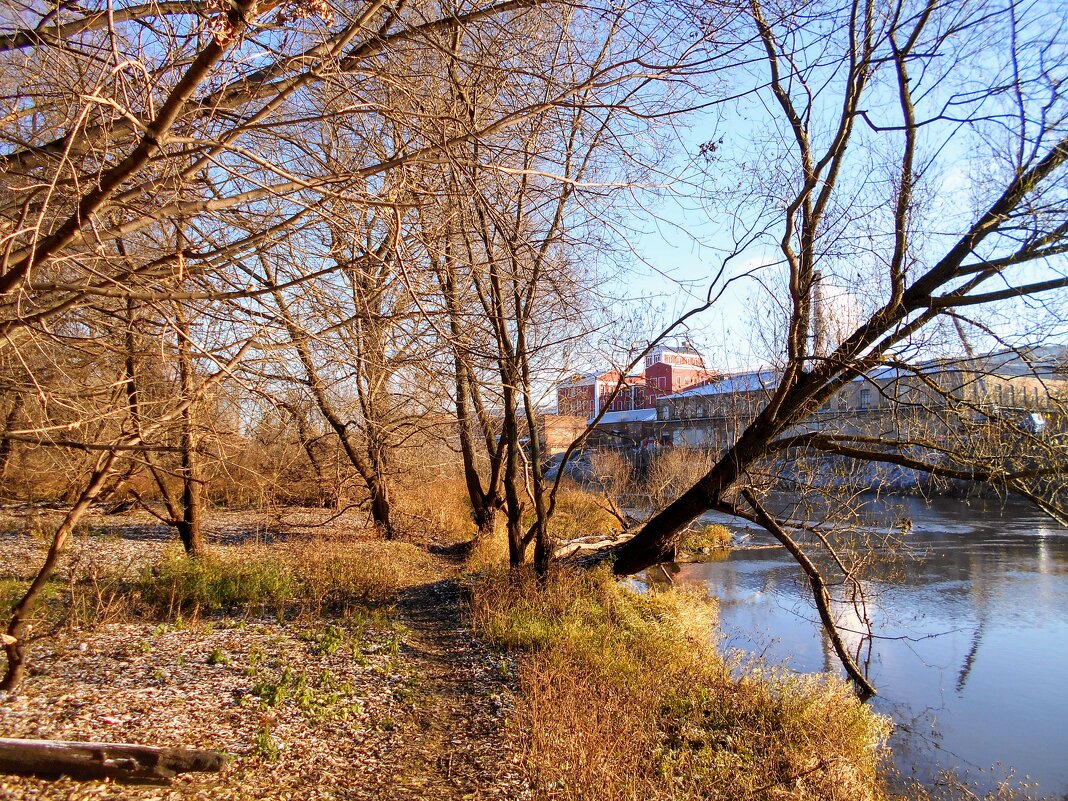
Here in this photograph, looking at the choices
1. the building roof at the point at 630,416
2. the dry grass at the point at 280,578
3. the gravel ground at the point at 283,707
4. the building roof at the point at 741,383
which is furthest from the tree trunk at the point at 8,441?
the building roof at the point at 630,416

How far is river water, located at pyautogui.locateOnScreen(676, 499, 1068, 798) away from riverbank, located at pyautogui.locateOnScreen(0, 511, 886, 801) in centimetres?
131

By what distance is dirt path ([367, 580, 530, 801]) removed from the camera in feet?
13.9

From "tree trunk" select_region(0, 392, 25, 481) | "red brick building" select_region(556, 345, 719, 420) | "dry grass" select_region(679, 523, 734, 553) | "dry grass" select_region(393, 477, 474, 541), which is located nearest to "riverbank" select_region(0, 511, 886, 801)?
"tree trunk" select_region(0, 392, 25, 481)

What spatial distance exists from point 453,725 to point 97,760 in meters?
2.48

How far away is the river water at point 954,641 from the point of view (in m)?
7.32

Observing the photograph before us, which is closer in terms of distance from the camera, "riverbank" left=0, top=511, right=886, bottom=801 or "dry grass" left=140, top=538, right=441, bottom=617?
"riverbank" left=0, top=511, right=886, bottom=801

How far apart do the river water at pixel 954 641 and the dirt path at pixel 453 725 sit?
4013 mm

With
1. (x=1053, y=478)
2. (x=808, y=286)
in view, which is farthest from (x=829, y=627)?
Result: (x=808, y=286)

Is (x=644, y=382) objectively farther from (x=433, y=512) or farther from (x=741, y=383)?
(x=433, y=512)

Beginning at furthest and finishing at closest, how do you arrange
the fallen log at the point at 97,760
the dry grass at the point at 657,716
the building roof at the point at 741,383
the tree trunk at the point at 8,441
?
the building roof at the point at 741,383
the tree trunk at the point at 8,441
the dry grass at the point at 657,716
the fallen log at the point at 97,760

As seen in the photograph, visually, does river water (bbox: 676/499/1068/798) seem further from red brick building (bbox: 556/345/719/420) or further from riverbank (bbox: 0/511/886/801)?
red brick building (bbox: 556/345/719/420)

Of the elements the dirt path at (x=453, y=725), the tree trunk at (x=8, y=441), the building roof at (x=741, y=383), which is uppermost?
the building roof at (x=741, y=383)

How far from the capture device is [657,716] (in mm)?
5750

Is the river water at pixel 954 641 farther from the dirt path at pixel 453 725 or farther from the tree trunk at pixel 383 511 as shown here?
the tree trunk at pixel 383 511
